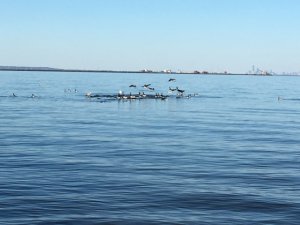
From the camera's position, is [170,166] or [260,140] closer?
[170,166]

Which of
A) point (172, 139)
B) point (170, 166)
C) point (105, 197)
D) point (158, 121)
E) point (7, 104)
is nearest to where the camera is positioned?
point (105, 197)

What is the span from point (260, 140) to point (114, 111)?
3171 centimetres

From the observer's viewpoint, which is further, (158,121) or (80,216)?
(158,121)

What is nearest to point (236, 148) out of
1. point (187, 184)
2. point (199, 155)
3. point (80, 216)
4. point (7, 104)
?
point (199, 155)

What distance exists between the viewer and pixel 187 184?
79.2 feet

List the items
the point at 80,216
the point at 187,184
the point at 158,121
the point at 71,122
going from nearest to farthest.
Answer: the point at 80,216 → the point at 187,184 → the point at 71,122 → the point at 158,121

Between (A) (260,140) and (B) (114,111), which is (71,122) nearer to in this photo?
(B) (114,111)

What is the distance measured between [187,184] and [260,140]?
59.1 ft

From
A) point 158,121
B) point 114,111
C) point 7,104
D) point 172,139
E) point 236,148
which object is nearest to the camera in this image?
point 236,148

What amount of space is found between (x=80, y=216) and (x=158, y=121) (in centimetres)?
3811

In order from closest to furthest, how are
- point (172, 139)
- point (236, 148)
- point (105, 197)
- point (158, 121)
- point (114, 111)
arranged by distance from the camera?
point (105, 197), point (236, 148), point (172, 139), point (158, 121), point (114, 111)

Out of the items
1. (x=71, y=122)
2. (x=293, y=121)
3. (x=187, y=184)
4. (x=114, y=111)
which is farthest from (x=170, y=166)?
(x=114, y=111)

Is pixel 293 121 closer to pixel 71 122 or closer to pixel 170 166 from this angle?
pixel 71 122

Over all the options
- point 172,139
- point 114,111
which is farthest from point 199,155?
point 114,111
